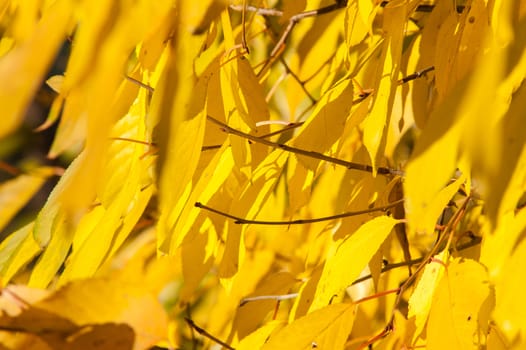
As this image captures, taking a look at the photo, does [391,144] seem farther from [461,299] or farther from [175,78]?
[175,78]

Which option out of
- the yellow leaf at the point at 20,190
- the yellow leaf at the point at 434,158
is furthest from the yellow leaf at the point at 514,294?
the yellow leaf at the point at 20,190

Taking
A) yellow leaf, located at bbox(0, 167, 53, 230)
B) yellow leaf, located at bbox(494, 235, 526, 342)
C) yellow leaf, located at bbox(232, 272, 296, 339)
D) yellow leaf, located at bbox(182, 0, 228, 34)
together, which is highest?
yellow leaf, located at bbox(182, 0, 228, 34)

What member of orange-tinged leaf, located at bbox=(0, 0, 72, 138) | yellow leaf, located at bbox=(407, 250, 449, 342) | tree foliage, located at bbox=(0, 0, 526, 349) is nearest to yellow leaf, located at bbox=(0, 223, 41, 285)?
tree foliage, located at bbox=(0, 0, 526, 349)

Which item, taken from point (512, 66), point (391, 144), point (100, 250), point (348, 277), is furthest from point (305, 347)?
point (391, 144)

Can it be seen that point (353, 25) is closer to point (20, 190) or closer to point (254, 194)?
point (254, 194)

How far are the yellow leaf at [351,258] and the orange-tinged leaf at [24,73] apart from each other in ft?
1.06

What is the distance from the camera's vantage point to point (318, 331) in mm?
617

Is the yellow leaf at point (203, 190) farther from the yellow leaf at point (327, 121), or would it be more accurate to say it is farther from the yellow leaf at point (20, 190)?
the yellow leaf at point (20, 190)

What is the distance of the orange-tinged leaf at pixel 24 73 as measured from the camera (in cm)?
34

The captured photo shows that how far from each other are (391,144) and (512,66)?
66 cm

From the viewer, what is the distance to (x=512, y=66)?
1.19 ft

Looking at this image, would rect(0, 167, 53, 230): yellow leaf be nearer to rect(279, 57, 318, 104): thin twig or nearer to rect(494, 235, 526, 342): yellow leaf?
rect(279, 57, 318, 104): thin twig

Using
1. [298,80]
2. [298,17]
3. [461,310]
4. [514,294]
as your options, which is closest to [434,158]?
[514,294]

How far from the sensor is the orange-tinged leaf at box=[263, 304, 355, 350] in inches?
23.5
